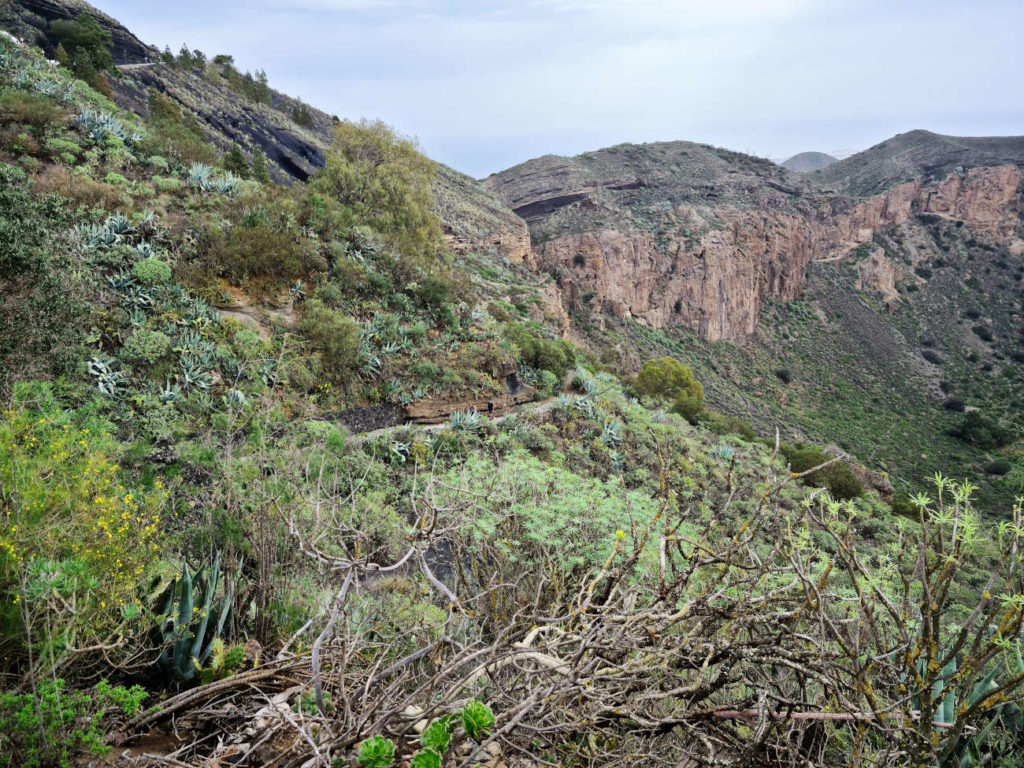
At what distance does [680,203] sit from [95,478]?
187 ft

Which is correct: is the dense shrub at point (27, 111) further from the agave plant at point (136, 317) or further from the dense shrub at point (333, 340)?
the dense shrub at point (333, 340)

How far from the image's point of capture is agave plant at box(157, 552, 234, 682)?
2.27 meters

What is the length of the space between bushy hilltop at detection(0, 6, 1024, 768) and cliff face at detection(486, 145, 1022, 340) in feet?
79.1

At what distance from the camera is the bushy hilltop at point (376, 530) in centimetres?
171

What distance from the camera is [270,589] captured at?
313 centimetres

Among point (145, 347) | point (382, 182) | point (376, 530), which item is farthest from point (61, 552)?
point (382, 182)

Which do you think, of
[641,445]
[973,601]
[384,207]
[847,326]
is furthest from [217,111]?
[847,326]

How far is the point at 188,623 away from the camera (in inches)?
88.5

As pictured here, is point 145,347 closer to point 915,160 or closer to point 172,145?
point 172,145

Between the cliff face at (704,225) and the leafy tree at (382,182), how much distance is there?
2337cm

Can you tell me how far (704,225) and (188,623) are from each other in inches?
2154

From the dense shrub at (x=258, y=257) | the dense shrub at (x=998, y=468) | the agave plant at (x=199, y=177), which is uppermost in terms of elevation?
the agave plant at (x=199, y=177)

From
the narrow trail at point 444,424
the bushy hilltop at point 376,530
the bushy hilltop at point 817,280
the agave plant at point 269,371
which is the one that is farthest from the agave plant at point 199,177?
the bushy hilltop at point 817,280

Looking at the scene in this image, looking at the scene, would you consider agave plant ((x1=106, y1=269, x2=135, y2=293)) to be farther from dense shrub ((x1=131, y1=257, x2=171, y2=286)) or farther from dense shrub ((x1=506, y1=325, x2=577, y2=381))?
dense shrub ((x1=506, y1=325, x2=577, y2=381))
